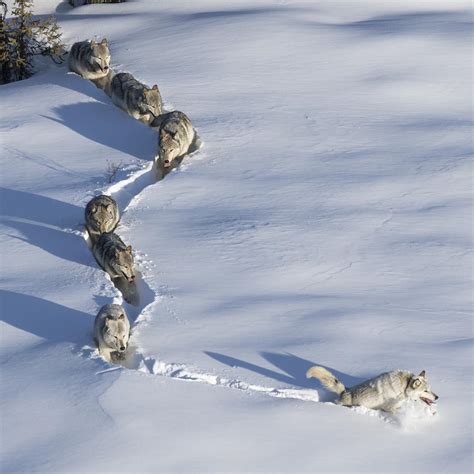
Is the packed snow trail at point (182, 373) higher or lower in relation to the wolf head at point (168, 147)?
lower

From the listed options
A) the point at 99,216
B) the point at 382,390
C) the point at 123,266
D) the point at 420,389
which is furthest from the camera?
the point at 99,216

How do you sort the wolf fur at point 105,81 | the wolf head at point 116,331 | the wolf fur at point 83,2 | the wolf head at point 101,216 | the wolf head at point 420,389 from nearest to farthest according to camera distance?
the wolf head at point 420,389 → the wolf head at point 116,331 → the wolf head at point 101,216 → the wolf fur at point 105,81 → the wolf fur at point 83,2

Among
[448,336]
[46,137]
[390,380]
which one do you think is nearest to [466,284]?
[448,336]

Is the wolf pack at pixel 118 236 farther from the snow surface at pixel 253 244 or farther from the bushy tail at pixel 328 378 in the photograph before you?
the snow surface at pixel 253 244

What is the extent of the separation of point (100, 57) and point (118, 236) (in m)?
4.89

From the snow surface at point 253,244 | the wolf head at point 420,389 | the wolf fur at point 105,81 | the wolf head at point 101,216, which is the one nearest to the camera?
the snow surface at point 253,244

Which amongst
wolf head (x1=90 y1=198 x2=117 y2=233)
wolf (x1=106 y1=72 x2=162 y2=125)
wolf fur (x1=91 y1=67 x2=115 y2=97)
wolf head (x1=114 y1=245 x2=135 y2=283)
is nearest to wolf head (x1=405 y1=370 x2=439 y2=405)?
wolf head (x1=114 y1=245 x2=135 y2=283)

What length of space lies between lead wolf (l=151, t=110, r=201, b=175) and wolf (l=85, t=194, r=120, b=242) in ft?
5.23

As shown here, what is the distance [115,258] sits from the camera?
1127 centimetres

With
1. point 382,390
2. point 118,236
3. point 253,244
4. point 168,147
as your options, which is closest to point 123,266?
point 118,236

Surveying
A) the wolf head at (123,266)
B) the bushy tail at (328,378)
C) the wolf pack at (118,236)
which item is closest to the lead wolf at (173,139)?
the wolf pack at (118,236)

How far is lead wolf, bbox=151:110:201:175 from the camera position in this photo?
1370cm

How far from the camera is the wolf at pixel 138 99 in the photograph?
14.7 meters

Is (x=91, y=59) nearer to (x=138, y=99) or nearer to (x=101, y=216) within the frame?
(x=138, y=99)
